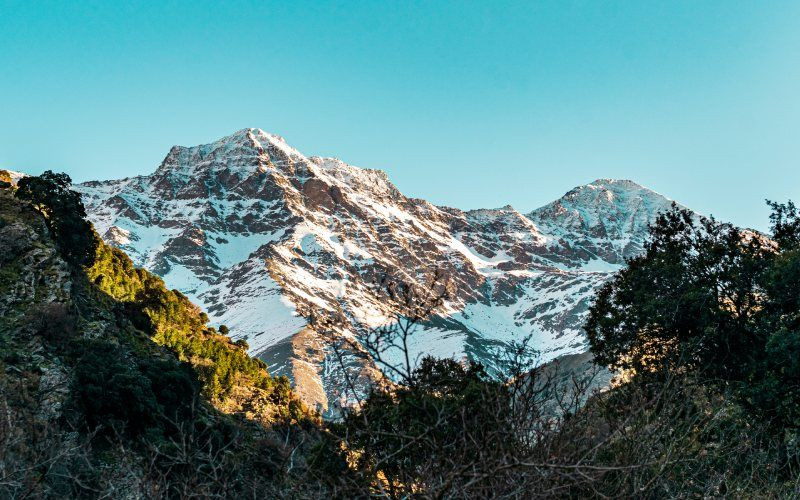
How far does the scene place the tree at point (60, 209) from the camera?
3516 cm

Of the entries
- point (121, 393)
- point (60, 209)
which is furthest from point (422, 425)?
point (60, 209)

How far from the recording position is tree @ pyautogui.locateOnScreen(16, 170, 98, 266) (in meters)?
35.2

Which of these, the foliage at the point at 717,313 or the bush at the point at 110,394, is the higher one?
the bush at the point at 110,394

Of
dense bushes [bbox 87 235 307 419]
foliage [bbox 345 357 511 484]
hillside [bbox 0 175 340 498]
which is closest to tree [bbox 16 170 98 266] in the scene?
hillside [bbox 0 175 340 498]

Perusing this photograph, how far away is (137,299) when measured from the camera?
157 ft

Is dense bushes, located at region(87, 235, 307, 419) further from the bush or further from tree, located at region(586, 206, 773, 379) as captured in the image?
tree, located at region(586, 206, 773, 379)

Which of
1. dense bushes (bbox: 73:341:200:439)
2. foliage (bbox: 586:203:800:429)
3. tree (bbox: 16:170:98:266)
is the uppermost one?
tree (bbox: 16:170:98:266)

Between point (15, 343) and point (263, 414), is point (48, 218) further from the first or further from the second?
point (263, 414)

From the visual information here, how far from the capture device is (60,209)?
118ft

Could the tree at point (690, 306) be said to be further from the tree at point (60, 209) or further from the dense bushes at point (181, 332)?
the tree at point (60, 209)

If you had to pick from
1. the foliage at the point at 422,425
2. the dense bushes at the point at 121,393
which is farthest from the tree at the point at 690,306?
the dense bushes at the point at 121,393

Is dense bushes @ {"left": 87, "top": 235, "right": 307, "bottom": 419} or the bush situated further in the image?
dense bushes @ {"left": 87, "top": 235, "right": 307, "bottom": 419}

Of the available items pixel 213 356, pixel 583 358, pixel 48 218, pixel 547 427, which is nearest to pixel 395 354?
pixel 583 358

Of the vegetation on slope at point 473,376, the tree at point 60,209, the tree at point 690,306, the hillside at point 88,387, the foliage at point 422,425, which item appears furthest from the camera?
the tree at point 60,209
